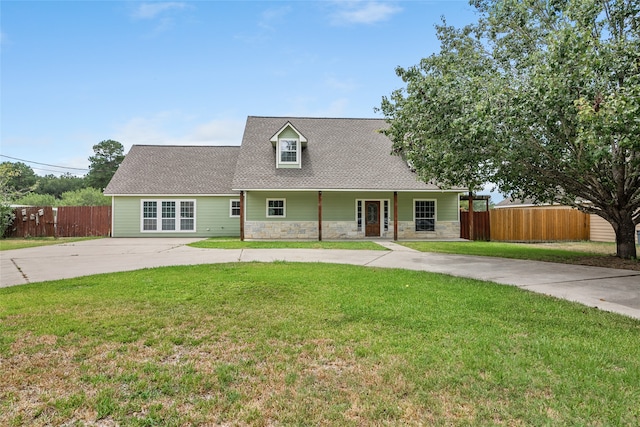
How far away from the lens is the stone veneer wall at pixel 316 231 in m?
18.7

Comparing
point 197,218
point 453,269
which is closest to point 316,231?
point 197,218

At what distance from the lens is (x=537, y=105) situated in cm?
742

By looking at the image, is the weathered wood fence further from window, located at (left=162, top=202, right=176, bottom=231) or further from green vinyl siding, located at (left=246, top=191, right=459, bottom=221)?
green vinyl siding, located at (left=246, top=191, right=459, bottom=221)

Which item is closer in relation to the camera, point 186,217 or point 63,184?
point 186,217

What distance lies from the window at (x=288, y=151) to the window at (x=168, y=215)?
243 inches

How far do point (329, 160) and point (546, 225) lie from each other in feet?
39.5

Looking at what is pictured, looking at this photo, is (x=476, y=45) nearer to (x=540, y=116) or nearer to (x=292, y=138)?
(x=540, y=116)

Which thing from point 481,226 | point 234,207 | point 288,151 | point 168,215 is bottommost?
point 481,226

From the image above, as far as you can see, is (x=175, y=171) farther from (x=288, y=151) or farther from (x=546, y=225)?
(x=546, y=225)

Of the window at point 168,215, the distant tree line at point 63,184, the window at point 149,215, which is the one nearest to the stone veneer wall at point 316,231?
the window at point 168,215

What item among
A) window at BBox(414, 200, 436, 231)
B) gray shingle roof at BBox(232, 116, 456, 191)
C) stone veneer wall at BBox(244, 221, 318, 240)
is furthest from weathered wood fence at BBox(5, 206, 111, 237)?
window at BBox(414, 200, 436, 231)

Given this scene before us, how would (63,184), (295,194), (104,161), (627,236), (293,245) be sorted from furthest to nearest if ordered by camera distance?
(63,184) → (104,161) → (295,194) → (293,245) → (627,236)

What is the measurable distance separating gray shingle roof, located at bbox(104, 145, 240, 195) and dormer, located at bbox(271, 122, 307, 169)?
390 cm

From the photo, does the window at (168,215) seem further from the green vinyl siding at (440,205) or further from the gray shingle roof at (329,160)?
the green vinyl siding at (440,205)
